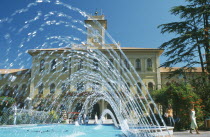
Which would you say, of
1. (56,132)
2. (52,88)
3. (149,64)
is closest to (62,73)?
(52,88)

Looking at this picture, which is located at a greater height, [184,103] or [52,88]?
[52,88]

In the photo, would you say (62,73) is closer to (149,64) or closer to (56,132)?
(149,64)

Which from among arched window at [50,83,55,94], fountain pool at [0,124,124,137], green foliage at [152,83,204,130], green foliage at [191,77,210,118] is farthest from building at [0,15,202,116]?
green foliage at [152,83,204,130]

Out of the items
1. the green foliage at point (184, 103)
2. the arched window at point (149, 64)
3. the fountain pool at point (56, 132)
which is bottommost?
the fountain pool at point (56, 132)

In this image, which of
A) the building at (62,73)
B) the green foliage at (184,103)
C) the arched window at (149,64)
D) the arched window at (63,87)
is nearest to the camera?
the green foliage at (184,103)

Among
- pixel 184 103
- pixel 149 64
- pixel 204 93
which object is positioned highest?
pixel 149 64

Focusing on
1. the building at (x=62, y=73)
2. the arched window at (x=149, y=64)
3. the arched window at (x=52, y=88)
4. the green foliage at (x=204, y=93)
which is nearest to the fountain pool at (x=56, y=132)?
the green foliage at (x=204, y=93)

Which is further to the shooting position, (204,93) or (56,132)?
(204,93)

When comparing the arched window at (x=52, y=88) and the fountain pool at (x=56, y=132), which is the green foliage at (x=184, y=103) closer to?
the fountain pool at (x=56, y=132)

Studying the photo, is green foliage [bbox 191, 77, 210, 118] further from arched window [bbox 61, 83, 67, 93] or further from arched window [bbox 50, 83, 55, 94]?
arched window [bbox 50, 83, 55, 94]

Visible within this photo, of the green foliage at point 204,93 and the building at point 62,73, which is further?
the building at point 62,73

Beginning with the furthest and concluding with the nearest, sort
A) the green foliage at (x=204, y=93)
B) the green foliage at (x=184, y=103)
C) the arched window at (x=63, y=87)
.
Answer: the arched window at (x=63, y=87) → the green foliage at (x=204, y=93) → the green foliage at (x=184, y=103)

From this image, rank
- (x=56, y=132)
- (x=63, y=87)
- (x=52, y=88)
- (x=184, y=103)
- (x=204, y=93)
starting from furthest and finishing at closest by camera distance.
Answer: (x=63, y=87) → (x=52, y=88) → (x=204, y=93) → (x=184, y=103) → (x=56, y=132)

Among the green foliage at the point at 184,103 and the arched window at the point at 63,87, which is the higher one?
the arched window at the point at 63,87
